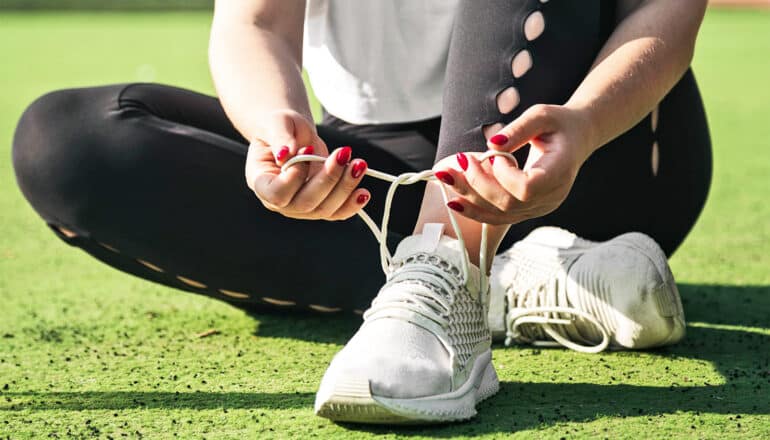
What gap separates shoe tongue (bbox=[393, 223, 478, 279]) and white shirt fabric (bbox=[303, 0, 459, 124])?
419 millimetres

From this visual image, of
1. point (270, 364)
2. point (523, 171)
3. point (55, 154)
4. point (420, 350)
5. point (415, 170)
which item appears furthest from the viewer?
point (415, 170)

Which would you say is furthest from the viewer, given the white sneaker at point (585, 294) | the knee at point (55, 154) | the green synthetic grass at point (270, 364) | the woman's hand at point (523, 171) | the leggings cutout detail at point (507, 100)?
the knee at point (55, 154)

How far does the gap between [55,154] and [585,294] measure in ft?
2.31

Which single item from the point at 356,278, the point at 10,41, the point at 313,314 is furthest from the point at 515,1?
the point at 10,41

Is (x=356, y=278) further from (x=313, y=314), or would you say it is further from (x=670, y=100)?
(x=670, y=100)

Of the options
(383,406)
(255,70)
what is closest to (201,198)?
(255,70)

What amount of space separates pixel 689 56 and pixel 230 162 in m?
0.61

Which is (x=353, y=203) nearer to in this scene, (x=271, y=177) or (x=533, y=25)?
(x=271, y=177)

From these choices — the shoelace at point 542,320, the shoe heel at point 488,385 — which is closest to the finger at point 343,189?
the shoe heel at point 488,385

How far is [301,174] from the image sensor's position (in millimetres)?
973

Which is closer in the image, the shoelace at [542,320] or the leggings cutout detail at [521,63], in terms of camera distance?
the leggings cutout detail at [521,63]

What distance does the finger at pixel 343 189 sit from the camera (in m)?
0.96

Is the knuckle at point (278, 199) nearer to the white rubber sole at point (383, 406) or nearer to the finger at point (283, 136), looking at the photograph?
the finger at point (283, 136)

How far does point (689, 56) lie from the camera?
3.74 ft
